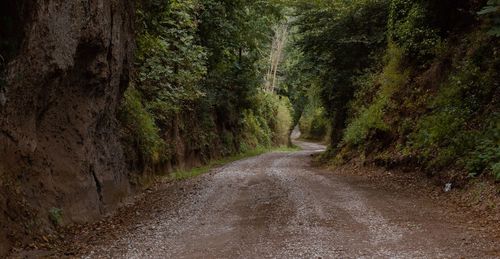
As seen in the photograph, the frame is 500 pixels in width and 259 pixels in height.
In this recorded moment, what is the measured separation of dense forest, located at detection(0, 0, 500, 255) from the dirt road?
155 centimetres

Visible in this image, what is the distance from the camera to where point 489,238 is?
24.3 ft

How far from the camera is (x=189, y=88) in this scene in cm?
2053

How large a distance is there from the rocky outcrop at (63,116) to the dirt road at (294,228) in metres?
1.24

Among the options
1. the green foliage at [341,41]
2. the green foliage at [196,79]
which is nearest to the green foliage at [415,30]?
the green foliage at [341,41]

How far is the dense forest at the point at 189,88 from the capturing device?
8445mm

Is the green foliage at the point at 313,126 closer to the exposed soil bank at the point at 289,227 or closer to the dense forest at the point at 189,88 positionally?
the dense forest at the point at 189,88

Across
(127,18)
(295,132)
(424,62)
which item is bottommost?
(295,132)

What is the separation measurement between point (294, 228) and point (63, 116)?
5.44m

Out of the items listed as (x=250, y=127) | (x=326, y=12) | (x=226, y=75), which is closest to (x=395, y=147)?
(x=326, y=12)

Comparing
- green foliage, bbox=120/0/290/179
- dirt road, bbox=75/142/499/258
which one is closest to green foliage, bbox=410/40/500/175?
dirt road, bbox=75/142/499/258

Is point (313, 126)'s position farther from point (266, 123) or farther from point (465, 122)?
point (465, 122)

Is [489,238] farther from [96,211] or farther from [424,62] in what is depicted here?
→ [424,62]

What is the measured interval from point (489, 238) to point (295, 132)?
6776 centimetres

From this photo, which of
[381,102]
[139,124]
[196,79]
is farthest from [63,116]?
[381,102]
